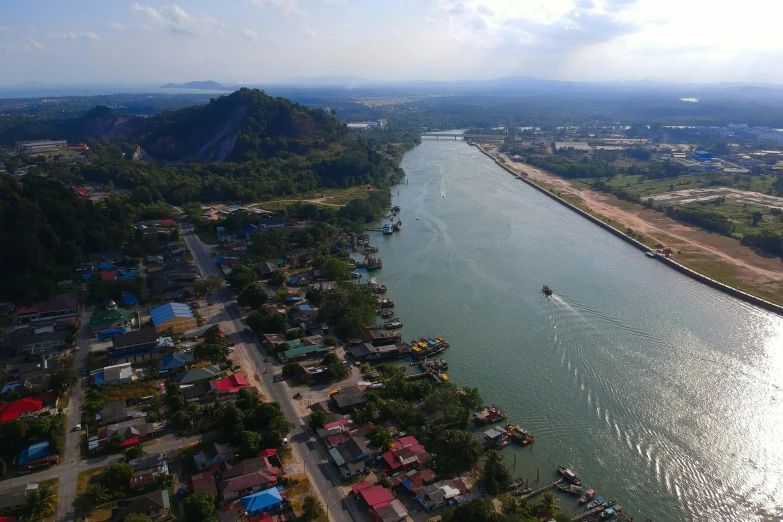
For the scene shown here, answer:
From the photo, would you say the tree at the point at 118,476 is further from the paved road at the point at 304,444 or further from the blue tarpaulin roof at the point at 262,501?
the paved road at the point at 304,444

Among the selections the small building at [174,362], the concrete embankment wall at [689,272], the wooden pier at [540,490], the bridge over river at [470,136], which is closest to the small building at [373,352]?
the small building at [174,362]

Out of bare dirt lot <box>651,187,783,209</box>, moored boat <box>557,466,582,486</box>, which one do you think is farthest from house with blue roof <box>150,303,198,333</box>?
bare dirt lot <box>651,187,783,209</box>

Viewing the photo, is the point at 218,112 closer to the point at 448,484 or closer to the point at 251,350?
the point at 251,350

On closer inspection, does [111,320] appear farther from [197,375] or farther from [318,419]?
[318,419]

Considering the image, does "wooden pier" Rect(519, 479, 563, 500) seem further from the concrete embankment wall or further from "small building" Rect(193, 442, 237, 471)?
the concrete embankment wall

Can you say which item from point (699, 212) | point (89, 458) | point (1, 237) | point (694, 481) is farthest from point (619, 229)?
point (1, 237)

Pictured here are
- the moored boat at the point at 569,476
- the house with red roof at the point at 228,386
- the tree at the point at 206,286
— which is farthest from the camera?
the tree at the point at 206,286
